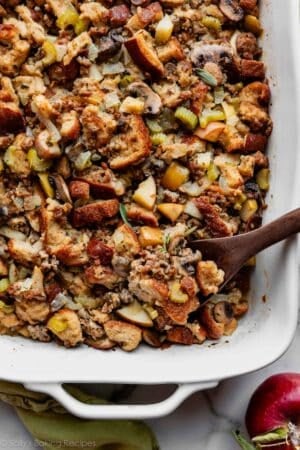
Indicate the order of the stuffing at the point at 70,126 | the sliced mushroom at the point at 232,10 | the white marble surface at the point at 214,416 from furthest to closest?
Result: the white marble surface at the point at 214,416 < the sliced mushroom at the point at 232,10 < the stuffing at the point at 70,126

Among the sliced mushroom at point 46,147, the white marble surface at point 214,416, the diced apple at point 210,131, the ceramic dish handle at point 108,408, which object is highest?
the diced apple at point 210,131

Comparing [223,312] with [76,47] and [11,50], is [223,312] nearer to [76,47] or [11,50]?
[76,47]

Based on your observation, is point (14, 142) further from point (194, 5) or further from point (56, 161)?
point (194, 5)

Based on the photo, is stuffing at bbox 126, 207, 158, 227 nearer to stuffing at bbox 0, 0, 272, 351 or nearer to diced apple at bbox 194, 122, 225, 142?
stuffing at bbox 0, 0, 272, 351

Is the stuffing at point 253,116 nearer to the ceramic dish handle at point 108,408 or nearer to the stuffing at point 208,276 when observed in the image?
the stuffing at point 208,276

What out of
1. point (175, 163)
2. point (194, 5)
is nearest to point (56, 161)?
point (175, 163)

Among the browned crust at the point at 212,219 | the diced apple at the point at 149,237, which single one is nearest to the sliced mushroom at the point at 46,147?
the diced apple at the point at 149,237

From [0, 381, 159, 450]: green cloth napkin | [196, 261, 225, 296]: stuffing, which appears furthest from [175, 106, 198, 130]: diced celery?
[0, 381, 159, 450]: green cloth napkin
